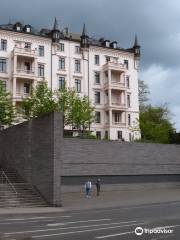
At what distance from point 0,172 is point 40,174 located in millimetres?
7489

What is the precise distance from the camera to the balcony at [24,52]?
6266 cm

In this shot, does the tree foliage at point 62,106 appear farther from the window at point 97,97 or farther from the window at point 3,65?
Answer: the window at point 97,97

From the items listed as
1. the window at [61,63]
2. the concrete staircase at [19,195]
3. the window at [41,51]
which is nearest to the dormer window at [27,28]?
the window at [41,51]

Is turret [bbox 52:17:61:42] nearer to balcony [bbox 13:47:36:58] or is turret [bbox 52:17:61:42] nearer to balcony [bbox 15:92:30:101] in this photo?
balcony [bbox 13:47:36:58]

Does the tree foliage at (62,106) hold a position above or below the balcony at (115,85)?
below

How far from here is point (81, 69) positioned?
231 ft

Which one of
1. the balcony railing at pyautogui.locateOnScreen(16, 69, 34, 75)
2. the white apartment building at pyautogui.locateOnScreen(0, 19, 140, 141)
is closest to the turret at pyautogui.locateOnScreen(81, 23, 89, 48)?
the white apartment building at pyautogui.locateOnScreen(0, 19, 140, 141)

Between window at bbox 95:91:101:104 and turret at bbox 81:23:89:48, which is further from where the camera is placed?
window at bbox 95:91:101:104

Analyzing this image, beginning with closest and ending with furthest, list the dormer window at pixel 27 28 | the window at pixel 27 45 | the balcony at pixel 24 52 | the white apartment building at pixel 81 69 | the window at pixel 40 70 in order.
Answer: the balcony at pixel 24 52 → the white apartment building at pixel 81 69 → the window at pixel 27 45 → the window at pixel 40 70 → the dormer window at pixel 27 28

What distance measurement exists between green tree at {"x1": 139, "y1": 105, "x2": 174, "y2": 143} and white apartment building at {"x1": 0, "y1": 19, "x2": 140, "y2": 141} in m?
1.79

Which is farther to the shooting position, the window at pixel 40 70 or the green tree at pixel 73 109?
the window at pixel 40 70

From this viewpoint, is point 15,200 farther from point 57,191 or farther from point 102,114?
point 102,114

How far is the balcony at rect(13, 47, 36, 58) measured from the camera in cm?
6266

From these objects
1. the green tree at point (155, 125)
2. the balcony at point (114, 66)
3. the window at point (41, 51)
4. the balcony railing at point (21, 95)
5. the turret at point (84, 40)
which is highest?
the turret at point (84, 40)
